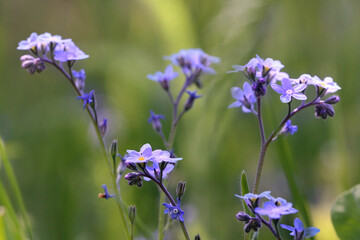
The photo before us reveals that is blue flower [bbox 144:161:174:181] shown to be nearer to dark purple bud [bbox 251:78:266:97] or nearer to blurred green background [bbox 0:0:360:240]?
dark purple bud [bbox 251:78:266:97]

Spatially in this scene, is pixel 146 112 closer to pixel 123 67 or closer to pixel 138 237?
pixel 123 67

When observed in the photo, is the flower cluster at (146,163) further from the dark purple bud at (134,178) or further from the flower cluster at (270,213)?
the flower cluster at (270,213)

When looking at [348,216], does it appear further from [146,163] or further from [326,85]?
[146,163]

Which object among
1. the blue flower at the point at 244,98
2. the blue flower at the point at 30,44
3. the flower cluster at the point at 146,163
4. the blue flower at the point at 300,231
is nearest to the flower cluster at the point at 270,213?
the blue flower at the point at 300,231

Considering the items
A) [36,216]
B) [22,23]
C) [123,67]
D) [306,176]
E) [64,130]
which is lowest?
[306,176]

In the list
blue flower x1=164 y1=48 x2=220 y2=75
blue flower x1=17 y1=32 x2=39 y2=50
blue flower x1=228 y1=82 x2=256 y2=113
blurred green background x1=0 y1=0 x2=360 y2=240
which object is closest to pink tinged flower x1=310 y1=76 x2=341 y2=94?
blue flower x1=228 y1=82 x2=256 y2=113

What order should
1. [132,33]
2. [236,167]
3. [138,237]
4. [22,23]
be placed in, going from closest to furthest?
[138,237] < [236,167] < [132,33] < [22,23]

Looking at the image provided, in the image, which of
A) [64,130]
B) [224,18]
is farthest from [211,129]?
[64,130]
